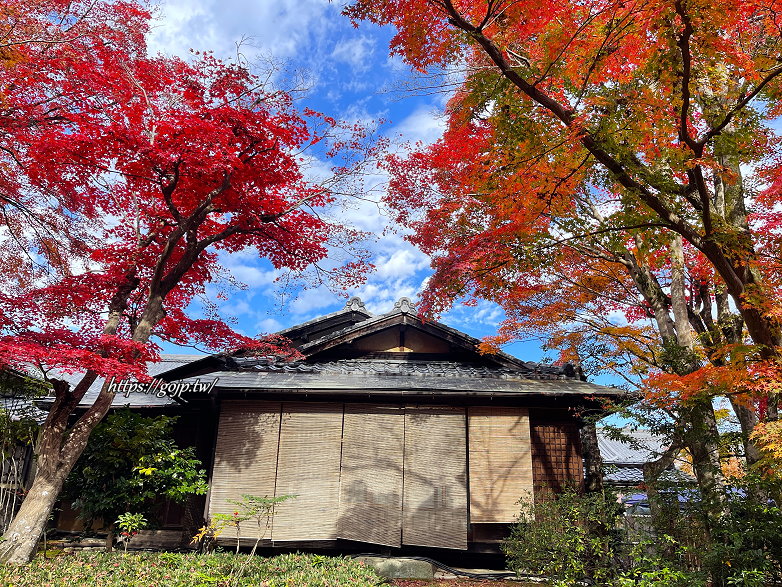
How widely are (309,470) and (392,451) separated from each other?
1903 mm

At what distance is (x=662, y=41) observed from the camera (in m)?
6.00

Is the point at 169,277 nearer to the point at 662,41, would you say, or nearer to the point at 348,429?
→ the point at 348,429

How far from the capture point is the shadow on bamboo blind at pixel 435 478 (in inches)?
397

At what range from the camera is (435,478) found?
1049cm

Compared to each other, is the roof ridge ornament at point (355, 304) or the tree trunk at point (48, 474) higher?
the roof ridge ornament at point (355, 304)

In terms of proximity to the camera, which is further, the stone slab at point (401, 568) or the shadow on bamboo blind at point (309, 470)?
the shadow on bamboo blind at point (309, 470)

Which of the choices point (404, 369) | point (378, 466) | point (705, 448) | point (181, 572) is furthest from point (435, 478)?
point (181, 572)

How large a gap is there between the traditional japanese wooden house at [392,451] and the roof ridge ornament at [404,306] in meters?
2.12

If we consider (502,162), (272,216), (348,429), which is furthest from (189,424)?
(502,162)

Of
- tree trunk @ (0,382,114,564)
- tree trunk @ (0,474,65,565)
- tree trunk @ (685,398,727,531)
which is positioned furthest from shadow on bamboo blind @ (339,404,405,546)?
tree trunk @ (685,398,727,531)

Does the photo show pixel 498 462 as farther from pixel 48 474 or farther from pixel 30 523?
pixel 30 523

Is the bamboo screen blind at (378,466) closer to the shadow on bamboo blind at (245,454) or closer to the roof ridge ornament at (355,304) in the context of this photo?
the shadow on bamboo blind at (245,454)

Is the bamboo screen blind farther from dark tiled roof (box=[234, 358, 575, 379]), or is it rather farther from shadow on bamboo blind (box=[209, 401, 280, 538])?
dark tiled roof (box=[234, 358, 575, 379])

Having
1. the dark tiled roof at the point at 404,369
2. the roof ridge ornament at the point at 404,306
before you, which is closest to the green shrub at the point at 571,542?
the dark tiled roof at the point at 404,369
